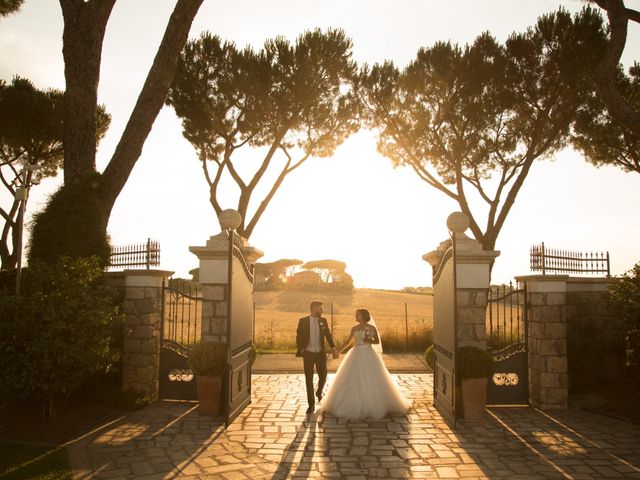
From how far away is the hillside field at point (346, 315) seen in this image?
15719mm

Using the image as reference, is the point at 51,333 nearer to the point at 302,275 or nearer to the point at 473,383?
the point at 473,383

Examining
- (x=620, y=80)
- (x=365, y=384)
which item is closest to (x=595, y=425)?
(x=365, y=384)

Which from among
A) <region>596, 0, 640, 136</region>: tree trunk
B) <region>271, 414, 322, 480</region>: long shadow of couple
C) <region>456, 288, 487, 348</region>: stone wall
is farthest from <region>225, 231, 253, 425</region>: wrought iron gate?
<region>596, 0, 640, 136</region>: tree trunk

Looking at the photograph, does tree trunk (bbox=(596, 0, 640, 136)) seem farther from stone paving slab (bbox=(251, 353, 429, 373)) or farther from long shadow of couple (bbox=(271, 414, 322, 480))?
long shadow of couple (bbox=(271, 414, 322, 480))

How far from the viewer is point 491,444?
242 inches

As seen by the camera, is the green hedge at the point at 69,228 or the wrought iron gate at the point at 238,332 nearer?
the wrought iron gate at the point at 238,332

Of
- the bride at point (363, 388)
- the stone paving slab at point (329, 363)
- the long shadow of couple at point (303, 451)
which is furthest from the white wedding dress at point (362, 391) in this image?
the stone paving slab at point (329, 363)

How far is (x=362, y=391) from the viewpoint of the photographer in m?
7.50

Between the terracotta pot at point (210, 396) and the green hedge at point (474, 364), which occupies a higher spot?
the green hedge at point (474, 364)

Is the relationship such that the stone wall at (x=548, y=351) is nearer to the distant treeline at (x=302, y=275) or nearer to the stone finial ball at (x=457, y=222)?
the stone finial ball at (x=457, y=222)

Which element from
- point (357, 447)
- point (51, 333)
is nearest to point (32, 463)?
point (51, 333)

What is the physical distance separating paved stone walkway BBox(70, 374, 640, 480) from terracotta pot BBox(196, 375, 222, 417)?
0.71 feet

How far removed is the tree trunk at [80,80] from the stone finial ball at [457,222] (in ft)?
21.7

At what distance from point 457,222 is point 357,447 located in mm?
3734
